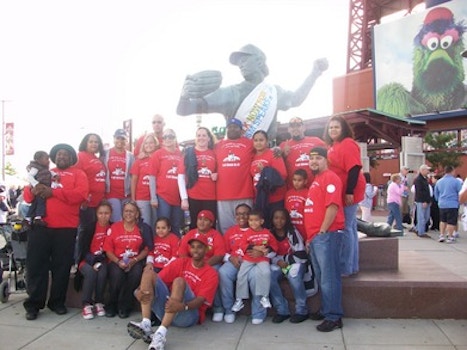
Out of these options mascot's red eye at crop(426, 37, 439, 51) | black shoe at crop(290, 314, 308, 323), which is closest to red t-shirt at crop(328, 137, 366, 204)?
black shoe at crop(290, 314, 308, 323)

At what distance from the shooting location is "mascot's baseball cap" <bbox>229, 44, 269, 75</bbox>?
6492mm

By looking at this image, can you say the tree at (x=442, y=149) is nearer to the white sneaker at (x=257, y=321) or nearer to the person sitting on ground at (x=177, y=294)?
the white sneaker at (x=257, y=321)

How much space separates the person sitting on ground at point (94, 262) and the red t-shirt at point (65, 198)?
0.88ft

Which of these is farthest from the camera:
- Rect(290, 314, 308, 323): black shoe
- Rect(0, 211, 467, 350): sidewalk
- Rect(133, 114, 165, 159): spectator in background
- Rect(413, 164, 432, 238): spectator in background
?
Rect(413, 164, 432, 238): spectator in background

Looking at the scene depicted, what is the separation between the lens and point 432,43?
34.1m

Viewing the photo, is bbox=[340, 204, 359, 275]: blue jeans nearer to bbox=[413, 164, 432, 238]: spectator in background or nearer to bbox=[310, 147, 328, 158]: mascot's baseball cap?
bbox=[310, 147, 328, 158]: mascot's baseball cap

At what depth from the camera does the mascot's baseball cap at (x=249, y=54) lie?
649 centimetres

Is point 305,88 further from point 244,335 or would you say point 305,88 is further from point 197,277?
point 244,335

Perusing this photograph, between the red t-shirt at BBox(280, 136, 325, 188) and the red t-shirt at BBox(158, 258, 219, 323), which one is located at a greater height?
the red t-shirt at BBox(280, 136, 325, 188)

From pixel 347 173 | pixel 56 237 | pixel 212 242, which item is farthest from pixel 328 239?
pixel 56 237

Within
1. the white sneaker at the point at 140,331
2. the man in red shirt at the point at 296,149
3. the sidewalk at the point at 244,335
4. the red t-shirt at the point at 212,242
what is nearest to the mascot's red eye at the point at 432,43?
the man in red shirt at the point at 296,149

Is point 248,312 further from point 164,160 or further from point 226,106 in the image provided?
point 226,106

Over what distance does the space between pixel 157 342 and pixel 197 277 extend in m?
0.83

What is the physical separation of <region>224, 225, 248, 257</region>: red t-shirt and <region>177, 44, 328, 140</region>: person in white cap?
1.98 meters
